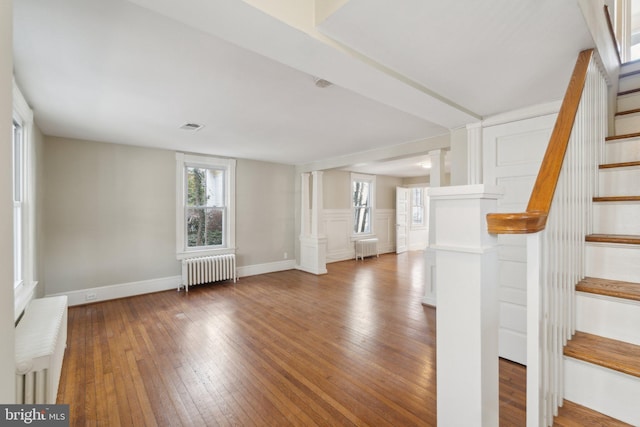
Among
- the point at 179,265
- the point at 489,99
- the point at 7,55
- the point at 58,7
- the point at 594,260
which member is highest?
the point at 58,7

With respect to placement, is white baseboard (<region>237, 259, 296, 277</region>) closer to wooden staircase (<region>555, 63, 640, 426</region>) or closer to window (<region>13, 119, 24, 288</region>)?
window (<region>13, 119, 24, 288</region>)

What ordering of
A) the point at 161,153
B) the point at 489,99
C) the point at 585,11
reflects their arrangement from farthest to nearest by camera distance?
the point at 161,153
the point at 489,99
the point at 585,11

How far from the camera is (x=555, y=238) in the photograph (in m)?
1.00

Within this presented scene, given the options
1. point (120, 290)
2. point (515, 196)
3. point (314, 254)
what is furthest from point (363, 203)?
point (120, 290)

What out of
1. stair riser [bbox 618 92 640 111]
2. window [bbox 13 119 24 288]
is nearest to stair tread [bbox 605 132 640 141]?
stair riser [bbox 618 92 640 111]

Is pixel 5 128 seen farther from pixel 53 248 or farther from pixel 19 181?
pixel 53 248

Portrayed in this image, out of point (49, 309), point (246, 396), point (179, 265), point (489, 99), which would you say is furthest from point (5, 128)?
point (179, 265)

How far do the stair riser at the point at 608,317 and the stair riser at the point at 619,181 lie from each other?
82cm

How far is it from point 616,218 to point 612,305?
0.64 m

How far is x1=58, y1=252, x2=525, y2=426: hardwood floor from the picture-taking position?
1863 millimetres

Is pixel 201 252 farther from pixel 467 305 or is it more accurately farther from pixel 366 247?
pixel 467 305

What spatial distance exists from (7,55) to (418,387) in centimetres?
282

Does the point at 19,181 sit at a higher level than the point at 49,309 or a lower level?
higher

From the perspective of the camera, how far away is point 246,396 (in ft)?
6.64
